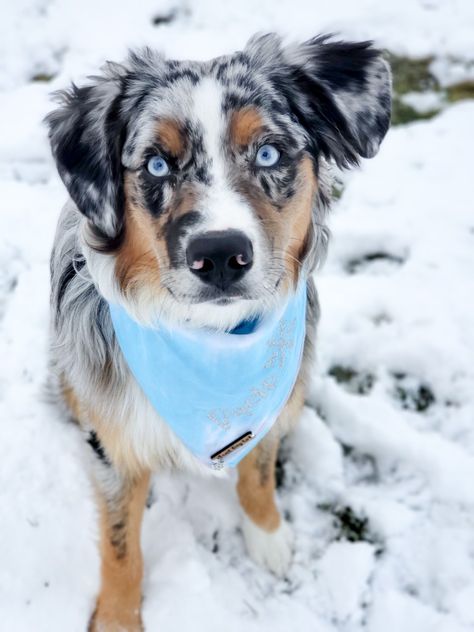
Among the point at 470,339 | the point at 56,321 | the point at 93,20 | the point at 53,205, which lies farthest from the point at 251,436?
the point at 93,20

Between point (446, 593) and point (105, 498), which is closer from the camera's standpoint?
point (105, 498)

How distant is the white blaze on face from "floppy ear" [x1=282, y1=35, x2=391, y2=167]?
33 cm

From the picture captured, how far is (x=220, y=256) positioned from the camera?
2.00 meters

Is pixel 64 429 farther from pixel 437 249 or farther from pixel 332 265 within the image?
pixel 437 249

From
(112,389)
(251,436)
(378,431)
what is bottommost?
(378,431)

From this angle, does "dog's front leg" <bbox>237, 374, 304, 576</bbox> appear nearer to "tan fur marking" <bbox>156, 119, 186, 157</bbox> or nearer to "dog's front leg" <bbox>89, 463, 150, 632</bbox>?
"dog's front leg" <bbox>89, 463, 150, 632</bbox>

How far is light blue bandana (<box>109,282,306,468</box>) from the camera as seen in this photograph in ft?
8.22

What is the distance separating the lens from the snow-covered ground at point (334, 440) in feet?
9.68

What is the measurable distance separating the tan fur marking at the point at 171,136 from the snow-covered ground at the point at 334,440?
1.72m

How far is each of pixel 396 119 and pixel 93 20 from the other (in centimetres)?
246

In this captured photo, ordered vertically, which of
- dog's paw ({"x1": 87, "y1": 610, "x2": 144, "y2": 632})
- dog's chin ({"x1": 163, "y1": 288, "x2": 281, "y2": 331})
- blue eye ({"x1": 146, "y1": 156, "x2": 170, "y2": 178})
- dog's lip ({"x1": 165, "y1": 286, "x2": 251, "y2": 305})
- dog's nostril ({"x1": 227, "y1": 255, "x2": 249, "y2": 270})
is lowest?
dog's paw ({"x1": 87, "y1": 610, "x2": 144, "y2": 632})

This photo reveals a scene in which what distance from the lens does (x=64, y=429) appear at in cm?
334

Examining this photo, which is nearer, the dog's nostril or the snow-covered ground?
the dog's nostril

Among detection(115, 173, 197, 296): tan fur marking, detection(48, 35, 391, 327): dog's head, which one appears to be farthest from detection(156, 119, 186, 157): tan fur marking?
detection(115, 173, 197, 296): tan fur marking
